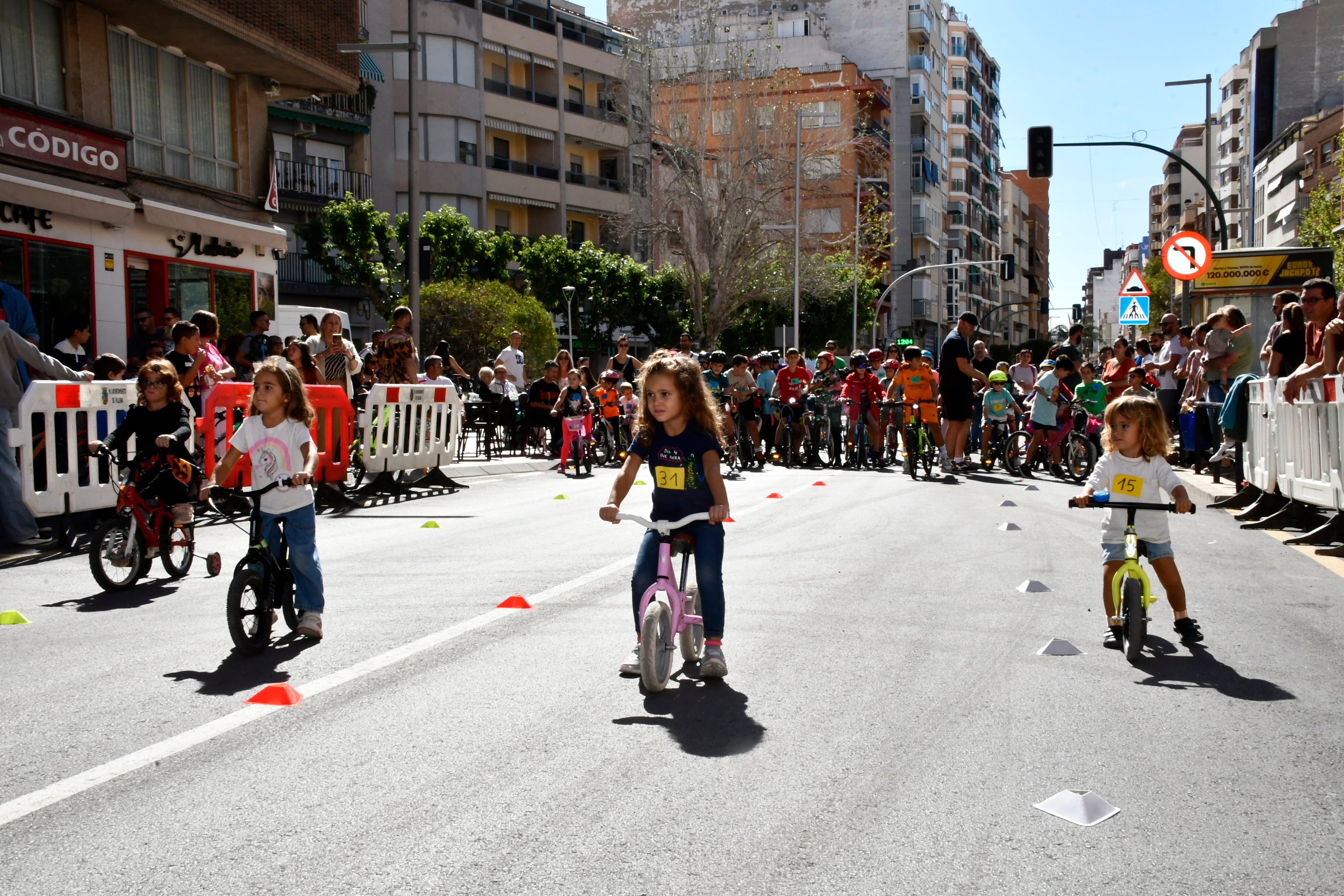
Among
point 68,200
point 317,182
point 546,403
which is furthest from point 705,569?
point 317,182

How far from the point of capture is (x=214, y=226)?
858 inches

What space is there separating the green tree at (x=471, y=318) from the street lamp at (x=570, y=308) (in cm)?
812

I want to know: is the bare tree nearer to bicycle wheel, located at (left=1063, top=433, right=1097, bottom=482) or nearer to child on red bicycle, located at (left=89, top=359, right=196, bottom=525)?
bicycle wheel, located at (left=1063, top=433, right=1097, bottom=482)

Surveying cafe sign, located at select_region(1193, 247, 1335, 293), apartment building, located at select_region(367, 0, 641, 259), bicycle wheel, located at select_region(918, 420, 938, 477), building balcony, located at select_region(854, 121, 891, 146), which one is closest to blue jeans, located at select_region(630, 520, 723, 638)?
bicycle wheel, located at select_region(918, 420, 938, 477)

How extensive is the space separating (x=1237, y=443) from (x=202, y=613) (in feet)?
33.8

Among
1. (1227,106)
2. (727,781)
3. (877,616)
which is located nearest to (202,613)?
(877,616)

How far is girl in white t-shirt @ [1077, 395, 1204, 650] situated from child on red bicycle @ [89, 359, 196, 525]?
555 cm

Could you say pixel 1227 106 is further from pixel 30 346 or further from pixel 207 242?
pixel 30 346

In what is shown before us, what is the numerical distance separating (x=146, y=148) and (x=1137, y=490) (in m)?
18.7

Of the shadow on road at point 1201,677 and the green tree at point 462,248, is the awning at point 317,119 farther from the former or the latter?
the shadow on road at point 1201,677

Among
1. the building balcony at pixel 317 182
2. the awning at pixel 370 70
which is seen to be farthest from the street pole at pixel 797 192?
the awning at pixel 370 70

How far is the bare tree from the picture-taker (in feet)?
157

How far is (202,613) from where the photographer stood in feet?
24.4

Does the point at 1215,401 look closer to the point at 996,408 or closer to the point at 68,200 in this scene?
the point at 996,408
